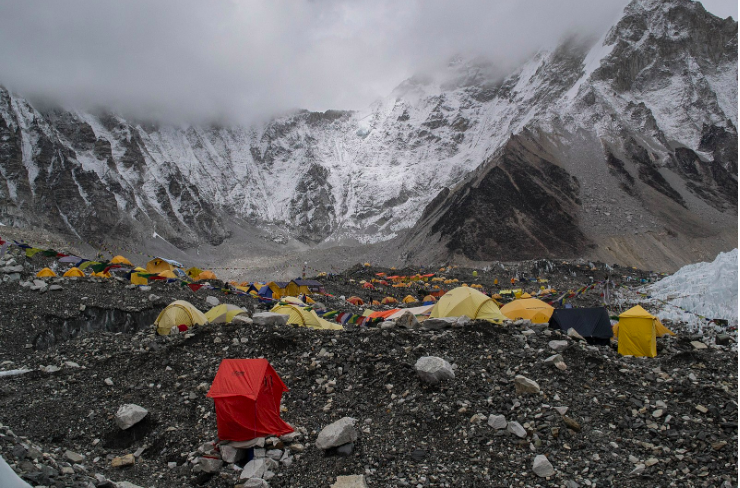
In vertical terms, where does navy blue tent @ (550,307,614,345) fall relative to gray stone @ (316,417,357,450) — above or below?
below

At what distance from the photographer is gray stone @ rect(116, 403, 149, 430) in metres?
7.76

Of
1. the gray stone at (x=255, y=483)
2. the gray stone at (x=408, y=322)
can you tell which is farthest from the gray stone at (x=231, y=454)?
the gray stone at (x=408, y=322)

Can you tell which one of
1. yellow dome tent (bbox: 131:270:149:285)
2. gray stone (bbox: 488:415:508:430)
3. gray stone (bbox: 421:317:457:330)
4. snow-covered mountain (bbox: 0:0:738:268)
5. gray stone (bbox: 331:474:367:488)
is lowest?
gray stone (bbox: 488:415:508:430)

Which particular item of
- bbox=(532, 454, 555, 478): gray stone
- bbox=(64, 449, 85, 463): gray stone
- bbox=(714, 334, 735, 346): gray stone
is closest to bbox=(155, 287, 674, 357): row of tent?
bbox=(714, 334, 735, 346): gray stone

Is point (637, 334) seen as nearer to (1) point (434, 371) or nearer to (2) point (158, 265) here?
(1) point (434, 371)

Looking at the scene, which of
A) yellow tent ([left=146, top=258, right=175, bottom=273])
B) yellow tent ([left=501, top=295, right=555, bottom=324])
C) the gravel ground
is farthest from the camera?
yellow tent ([left=146, top=258, right=175, bottom=273])

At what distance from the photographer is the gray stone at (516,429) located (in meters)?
6.56

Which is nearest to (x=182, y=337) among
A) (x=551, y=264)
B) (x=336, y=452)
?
(x=336, y=452)

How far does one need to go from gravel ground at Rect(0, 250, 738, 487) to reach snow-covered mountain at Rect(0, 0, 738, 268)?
60.4 meters

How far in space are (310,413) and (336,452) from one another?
5.02 ft

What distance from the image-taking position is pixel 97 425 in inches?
315

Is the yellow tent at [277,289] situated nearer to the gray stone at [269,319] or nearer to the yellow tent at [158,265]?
the yellow tent at [158,265]

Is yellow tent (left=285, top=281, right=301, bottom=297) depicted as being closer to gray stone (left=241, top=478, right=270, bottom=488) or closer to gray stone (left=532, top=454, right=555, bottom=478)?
gray stone (left=241, top=478, right=270, bottom=488)

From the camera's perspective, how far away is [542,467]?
230 inches
